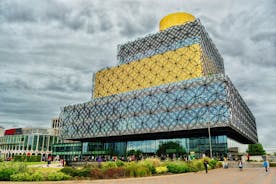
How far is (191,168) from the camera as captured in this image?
87.1 feet

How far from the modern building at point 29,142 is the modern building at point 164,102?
22.0m

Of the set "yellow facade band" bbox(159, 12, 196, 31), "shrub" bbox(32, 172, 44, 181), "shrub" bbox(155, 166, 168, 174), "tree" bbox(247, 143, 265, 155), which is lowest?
"tree" bbox(247, 143, 265, 155)

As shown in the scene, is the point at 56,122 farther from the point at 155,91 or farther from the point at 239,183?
the point at 239,183

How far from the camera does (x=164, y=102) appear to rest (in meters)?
58.9

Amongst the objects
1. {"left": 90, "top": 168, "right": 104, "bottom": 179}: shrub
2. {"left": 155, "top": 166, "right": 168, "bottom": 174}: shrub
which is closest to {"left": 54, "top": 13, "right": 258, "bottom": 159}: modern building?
{"left": 155, "top": 166, "right": 168, "bottom": 174}: shrub

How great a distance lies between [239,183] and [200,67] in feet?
163

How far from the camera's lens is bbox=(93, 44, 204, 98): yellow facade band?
65.1 metres

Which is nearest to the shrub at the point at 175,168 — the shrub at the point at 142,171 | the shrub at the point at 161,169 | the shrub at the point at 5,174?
the shrub at the point at 161,169

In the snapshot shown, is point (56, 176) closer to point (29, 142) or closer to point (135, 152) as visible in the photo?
point (135, 152)

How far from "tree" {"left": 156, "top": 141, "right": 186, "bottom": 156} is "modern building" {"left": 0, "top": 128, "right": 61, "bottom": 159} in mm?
61765

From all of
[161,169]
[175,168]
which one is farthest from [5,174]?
[175,168]

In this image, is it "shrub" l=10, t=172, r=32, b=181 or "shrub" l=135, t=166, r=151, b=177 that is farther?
"shrub" l=135, t=166, r=151, b=177

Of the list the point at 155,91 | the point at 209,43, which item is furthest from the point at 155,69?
the point at 209,43

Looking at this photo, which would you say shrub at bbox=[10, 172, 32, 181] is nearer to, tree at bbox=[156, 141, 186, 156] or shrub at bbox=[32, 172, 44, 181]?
shrub at bbox=[32, 172, 44, 181]
